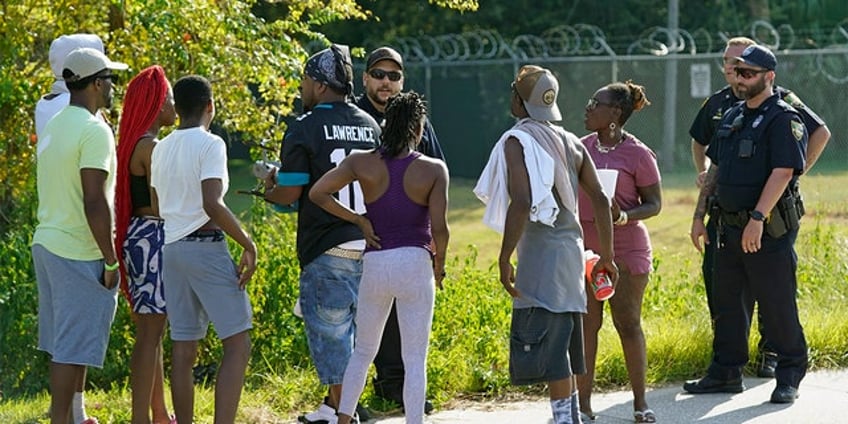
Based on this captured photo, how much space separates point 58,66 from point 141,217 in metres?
0.85

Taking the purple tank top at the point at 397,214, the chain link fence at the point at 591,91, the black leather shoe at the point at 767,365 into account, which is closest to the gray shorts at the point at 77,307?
the purple tank top at the point at 397,214

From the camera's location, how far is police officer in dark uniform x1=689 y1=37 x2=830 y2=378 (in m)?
7.95

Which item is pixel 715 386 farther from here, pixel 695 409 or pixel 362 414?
pixel 362 414

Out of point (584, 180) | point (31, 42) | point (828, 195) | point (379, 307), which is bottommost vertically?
point (828, 195)

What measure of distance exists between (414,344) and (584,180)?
3.59 feet

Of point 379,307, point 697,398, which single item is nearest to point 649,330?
point 697,398

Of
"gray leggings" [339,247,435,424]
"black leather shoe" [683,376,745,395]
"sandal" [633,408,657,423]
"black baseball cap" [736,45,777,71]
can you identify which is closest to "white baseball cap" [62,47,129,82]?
"gray leggings" [339,247,435,424]

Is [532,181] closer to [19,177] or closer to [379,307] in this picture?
[379,307]

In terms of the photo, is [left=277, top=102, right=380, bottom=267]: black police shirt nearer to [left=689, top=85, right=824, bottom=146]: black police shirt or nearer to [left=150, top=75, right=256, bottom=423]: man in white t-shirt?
[left=150, top=75, right=256, bottom=423]: man in white t-shirt

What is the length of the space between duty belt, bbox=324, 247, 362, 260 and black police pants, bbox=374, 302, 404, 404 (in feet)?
2.82

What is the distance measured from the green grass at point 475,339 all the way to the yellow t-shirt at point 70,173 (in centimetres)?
115

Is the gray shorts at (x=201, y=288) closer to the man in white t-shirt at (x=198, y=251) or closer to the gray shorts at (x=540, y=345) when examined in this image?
the man in white t-shirt at (x=198, y=251)

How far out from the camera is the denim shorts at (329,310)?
22.0ft

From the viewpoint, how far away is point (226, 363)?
21.2 ft
